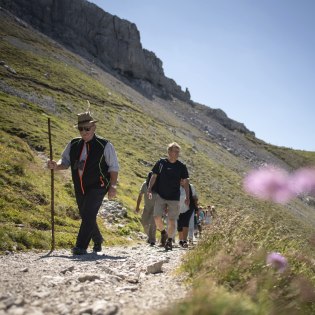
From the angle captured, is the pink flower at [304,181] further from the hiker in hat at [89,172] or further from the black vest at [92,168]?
the black vest at [92,168]

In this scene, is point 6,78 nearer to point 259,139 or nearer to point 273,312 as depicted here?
point 273,312

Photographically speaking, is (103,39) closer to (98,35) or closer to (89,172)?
(98,35)

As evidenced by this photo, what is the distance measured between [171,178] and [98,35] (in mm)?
117578

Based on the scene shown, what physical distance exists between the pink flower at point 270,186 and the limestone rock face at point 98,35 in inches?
4203

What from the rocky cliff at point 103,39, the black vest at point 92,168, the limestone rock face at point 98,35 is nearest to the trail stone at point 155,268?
the black vest at point 92,168

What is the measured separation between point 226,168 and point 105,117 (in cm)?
2401

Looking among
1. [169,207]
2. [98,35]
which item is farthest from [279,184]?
[98,35]

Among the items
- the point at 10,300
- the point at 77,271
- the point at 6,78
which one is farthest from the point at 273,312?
the point at 6,78

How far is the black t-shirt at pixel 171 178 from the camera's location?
10.1m

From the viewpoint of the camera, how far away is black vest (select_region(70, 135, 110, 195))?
798 centimetres

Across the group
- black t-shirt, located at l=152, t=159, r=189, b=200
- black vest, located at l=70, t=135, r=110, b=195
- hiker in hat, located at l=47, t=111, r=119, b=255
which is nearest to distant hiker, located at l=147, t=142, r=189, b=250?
black t-shirt, located at l=152, t=159, r=189, b=200

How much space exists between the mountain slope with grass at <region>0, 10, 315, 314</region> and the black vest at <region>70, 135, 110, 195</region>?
6.81ft

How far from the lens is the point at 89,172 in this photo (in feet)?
26.2

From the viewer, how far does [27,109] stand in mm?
38719
